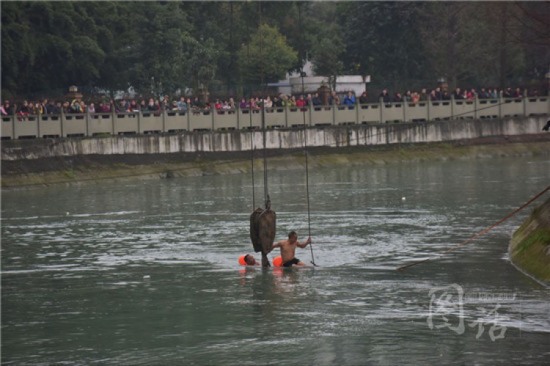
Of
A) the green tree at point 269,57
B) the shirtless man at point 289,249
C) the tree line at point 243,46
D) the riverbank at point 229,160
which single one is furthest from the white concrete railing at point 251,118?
the shirtless man at point 289,249

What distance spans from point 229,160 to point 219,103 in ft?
14.9

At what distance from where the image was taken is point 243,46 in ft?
324

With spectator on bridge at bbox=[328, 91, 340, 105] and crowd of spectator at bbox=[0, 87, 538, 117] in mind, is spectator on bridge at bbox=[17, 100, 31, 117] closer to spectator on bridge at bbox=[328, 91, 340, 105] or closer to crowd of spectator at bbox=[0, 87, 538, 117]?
crowd of spectator at bbox=[0, 87, 538, 117]

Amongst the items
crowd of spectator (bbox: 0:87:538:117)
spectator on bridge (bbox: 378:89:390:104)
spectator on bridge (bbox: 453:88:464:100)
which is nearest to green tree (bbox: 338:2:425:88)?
crowd of spectator (bbox: 0:87:538:117)

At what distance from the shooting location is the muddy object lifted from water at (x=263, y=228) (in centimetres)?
3503

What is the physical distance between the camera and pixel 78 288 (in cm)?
3500

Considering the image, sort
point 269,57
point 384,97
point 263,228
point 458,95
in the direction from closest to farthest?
point 263,228
point 384,97
point 458,95
point 269,57

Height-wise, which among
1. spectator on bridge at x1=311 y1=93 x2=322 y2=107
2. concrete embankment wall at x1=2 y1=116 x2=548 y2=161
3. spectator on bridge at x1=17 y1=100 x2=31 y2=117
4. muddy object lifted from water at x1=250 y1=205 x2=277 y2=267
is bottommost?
muddy object lifted from water at x1=250 y1=205 x2=277 y2=267

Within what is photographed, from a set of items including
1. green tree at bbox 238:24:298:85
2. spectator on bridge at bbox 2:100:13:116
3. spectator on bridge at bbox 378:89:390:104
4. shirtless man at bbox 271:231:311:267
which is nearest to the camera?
shirtless man at bbox 271:231:311:267

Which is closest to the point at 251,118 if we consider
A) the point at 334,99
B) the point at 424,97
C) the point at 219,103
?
the point at 219,103

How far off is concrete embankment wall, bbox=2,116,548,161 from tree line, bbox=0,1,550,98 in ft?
17.4

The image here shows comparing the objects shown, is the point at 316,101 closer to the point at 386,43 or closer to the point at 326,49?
the point at 326,49

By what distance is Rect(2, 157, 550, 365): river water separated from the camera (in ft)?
87.8

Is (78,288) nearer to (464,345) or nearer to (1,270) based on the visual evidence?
(1,270)
